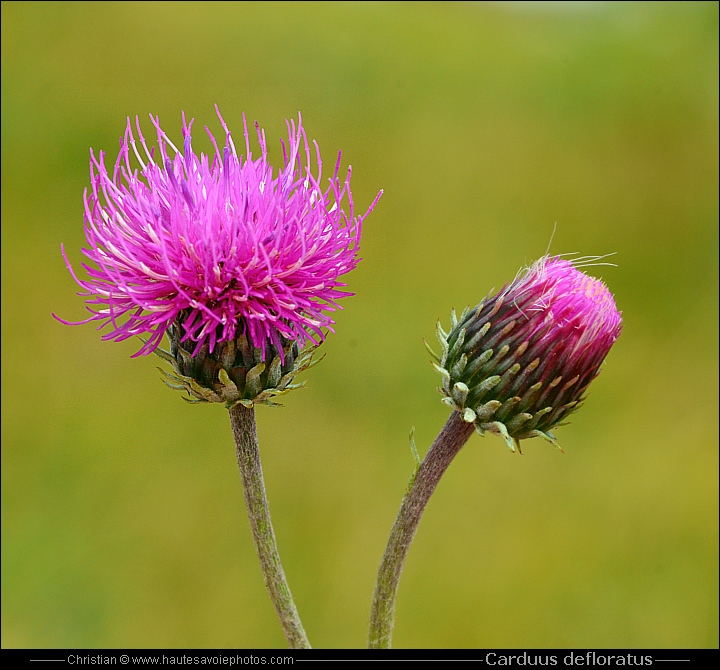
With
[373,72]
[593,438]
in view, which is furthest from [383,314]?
[373,72]

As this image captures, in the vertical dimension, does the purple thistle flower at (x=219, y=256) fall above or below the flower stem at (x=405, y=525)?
above

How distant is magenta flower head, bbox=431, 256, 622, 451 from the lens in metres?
1.95

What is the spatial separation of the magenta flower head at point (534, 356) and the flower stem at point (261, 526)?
58cm

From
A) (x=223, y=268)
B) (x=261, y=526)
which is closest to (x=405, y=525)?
(x=261, y=526)

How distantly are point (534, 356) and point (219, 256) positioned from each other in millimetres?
912

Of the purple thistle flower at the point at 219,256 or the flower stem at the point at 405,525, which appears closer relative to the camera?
the purple thistle flower at the point at 219,256

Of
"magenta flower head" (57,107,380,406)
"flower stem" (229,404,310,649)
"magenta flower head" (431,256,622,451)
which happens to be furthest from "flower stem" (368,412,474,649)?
"magenta flower head" (57,107,380,406)

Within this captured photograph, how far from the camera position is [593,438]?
6082 mm

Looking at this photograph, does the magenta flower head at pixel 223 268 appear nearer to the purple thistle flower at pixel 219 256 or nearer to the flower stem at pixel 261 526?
the purple thistle flower at pixel 219 256

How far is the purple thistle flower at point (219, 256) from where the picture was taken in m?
1.88

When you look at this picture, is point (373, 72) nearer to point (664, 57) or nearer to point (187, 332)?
point (664, 57)

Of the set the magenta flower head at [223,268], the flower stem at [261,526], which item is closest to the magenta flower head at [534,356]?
the magenta flower head at [223,268]

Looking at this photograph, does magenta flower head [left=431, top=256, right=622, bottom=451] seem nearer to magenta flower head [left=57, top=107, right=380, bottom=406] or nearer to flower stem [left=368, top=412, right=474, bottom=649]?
flower stem [left=368, top=412, right=474, bottom=649]

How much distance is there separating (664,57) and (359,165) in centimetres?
398
